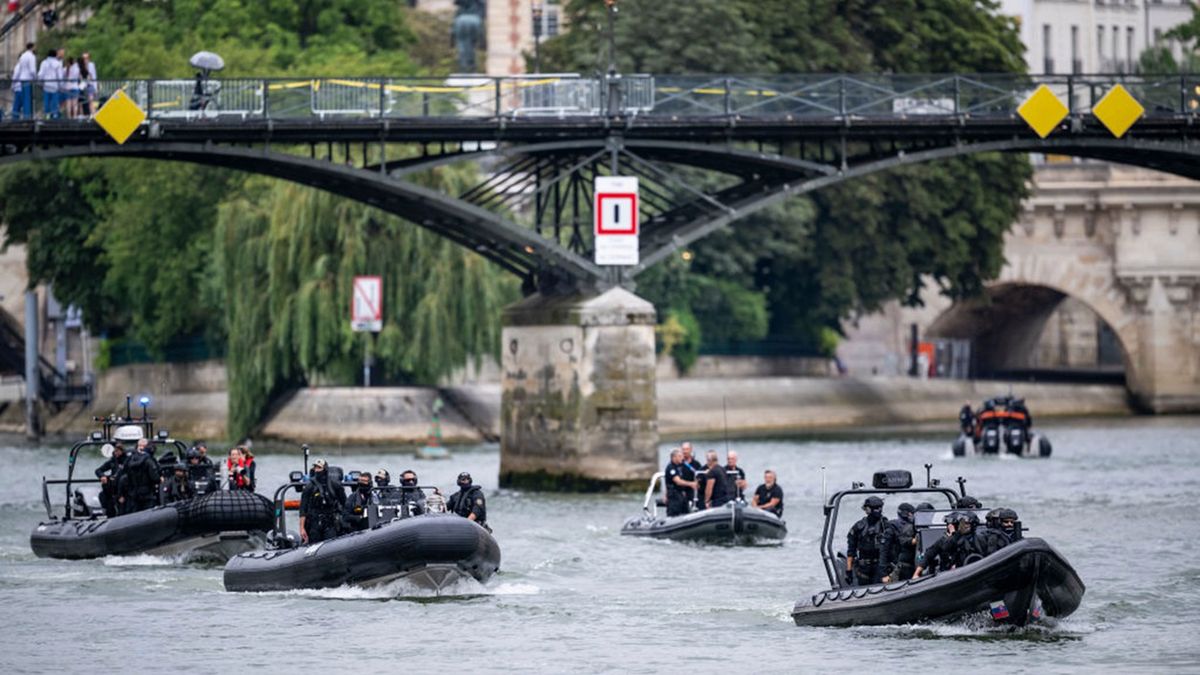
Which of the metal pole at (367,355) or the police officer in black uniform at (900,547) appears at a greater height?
the metal pole at (367,355)

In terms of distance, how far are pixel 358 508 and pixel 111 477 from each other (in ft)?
26.5

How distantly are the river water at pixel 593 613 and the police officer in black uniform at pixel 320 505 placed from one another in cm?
96

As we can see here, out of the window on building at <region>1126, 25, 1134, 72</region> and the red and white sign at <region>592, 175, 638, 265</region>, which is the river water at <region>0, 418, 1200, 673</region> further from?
the window on building at <region>1126, 25, 1134, 72</region>

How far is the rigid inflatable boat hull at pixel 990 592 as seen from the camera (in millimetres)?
35531

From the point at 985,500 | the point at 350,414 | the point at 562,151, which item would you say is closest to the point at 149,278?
the point at 350,414

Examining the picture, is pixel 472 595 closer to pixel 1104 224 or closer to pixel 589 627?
pixel 589 627

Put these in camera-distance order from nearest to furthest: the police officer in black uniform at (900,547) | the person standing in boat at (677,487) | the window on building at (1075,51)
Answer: the police officer in black uniform at (900,547), the person standing in boat at (677,487), the window on building at (1075,51)

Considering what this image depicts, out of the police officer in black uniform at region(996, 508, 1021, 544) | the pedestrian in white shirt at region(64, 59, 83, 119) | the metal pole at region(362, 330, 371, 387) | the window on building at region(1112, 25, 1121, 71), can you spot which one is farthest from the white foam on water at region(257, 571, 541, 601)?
the window on building at region(1112, 25, 1121, 71)

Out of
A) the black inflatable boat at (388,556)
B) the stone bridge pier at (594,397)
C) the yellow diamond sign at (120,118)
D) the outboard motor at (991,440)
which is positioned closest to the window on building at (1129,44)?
the outboard motor at (991,440)

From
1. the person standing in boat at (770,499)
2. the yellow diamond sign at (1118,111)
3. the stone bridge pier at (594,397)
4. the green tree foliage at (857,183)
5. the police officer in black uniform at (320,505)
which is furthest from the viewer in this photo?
Answer: the green tree foliage at (857,183)

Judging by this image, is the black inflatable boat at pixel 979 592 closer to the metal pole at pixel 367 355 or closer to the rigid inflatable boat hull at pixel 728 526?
the rigid inflatable boat hull at pixel 728 526

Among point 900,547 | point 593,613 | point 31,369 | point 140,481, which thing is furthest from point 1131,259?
point 900,547

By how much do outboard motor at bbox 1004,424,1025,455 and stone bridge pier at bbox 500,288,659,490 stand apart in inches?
737

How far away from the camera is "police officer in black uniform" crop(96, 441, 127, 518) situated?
159 ft
